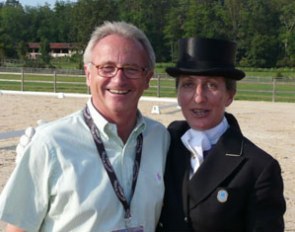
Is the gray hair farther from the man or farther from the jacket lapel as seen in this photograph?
the jacket lapel

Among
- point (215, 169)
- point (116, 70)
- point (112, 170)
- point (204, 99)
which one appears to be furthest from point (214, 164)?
point (116, 70)

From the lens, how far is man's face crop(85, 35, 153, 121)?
2.17m

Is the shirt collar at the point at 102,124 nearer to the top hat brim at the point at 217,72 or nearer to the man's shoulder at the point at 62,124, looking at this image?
the man's shoulder at the point at 62,124

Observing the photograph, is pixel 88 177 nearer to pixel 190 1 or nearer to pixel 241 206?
pixel 241 206

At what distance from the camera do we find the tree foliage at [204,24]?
2340 inches

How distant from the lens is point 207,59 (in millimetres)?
2230

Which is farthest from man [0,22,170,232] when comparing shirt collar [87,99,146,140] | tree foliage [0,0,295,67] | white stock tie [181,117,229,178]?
tree foliage [0,0,295,67]

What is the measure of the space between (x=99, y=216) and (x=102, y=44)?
2.09 feet

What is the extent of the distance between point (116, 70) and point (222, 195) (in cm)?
60

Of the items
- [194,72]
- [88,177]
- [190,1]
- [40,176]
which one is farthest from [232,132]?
[190,1]

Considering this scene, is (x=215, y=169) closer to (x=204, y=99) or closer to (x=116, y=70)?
(x=204, y=99)

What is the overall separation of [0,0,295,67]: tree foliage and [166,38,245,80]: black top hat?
2159 inches

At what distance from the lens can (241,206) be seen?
6.89ft

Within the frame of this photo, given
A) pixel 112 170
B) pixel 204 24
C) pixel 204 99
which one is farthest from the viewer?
pixel 204 24
